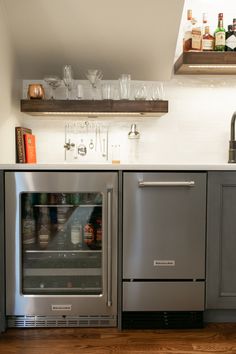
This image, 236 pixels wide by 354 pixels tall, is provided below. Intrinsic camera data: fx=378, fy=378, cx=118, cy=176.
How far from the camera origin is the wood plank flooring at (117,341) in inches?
72.8

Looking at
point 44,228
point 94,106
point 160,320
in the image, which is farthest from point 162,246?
point 94,106

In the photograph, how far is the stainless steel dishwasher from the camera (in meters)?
2.03

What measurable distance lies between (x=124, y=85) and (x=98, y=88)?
22 centimetres

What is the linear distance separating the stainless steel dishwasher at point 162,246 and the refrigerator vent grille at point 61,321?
106 millimetres

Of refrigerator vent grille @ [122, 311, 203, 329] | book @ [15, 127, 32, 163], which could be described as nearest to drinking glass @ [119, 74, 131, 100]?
book @ [15, 127, 32, 163]

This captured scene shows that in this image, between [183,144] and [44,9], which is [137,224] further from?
[44,9]

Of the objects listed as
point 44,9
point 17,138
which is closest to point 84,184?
point 17,138

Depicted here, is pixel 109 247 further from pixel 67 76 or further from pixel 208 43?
pixel 208 43

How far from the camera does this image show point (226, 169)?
2.04 meters

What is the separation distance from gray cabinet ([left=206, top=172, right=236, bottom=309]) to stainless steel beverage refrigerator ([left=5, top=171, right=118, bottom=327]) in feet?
1.70

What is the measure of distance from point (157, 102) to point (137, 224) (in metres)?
0.87

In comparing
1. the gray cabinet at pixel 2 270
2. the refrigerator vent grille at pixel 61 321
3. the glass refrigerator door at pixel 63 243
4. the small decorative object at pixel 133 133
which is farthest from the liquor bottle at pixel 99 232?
the small decorative object at pixel 133 133

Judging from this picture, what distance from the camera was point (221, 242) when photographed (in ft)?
6.77

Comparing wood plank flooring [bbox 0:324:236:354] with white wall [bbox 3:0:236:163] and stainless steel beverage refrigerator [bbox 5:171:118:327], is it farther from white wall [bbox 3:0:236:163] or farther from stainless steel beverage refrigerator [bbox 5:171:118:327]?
white wall [bbox 3:0:236:163]
